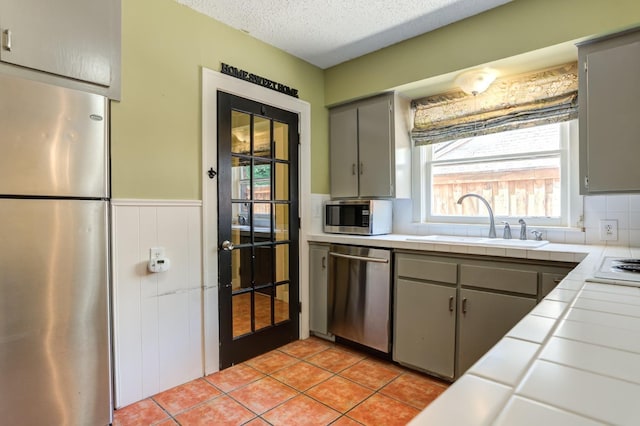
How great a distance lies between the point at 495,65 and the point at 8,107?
8.96ft

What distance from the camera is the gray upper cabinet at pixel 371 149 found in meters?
2.95

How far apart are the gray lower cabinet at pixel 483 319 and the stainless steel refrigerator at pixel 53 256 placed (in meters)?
2.02

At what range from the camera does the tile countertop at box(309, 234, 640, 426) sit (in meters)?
0.44

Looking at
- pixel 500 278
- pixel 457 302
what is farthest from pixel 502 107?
pixel 457 302

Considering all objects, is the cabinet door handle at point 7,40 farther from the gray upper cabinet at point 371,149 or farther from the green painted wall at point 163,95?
the gray upper cabinet at point 371,149

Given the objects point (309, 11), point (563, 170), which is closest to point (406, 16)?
point (309, 11)

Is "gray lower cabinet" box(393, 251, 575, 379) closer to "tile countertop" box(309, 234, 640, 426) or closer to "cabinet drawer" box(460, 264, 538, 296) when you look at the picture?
"cabinet drawer" box(460, 264, 538, 296)

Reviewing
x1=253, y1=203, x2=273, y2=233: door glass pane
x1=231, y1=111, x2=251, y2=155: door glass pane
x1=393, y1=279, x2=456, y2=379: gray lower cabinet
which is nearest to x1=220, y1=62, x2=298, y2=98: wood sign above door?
x1=231, y1=111, x2=251, y2=155: door glass pane

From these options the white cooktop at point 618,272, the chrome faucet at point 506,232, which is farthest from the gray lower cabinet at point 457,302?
the chrome faucet at point 506,232

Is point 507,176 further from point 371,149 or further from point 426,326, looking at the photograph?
point 426,326

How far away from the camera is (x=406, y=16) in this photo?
7.89 feet

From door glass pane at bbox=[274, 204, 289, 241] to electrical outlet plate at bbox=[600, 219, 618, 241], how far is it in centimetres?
221

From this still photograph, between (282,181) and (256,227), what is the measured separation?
460 mm

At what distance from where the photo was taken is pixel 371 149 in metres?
3.05
